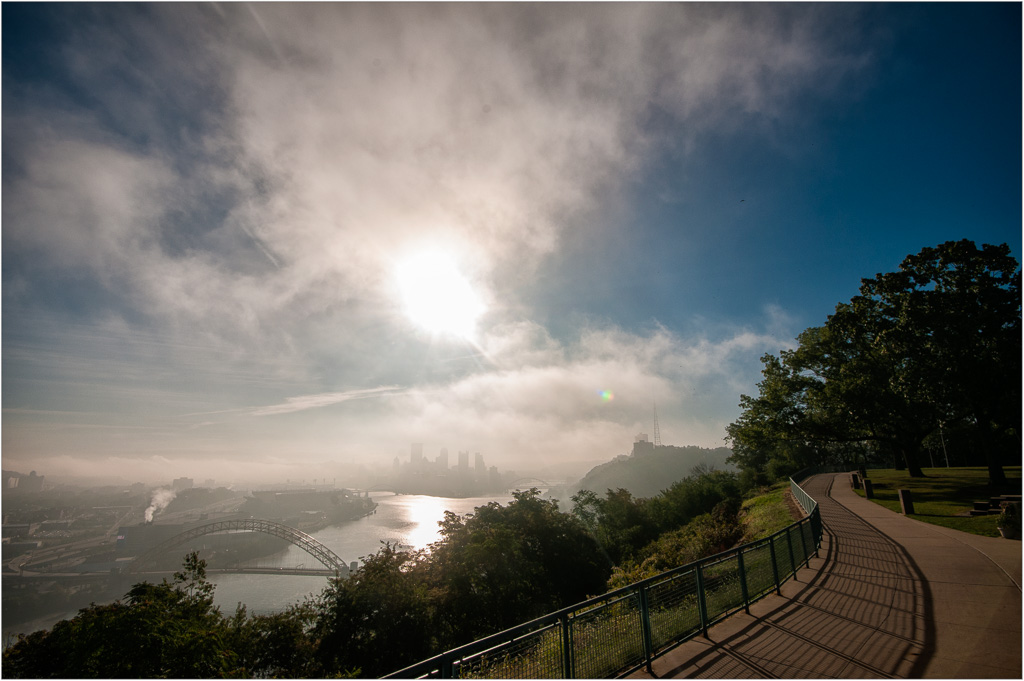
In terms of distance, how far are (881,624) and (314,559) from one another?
117m

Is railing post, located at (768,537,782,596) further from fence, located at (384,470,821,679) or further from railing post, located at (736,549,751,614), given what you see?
railing post, located at (736,549,751,614)

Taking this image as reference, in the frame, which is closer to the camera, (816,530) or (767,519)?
(816,530)

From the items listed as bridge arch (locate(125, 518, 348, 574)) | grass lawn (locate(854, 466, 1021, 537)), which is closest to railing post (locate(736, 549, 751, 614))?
grass lawn (locate(854, 466, 1021, 537))

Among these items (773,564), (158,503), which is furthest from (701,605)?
(158,503)

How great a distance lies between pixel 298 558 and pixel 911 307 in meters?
128

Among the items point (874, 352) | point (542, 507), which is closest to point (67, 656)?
point (542, 507)

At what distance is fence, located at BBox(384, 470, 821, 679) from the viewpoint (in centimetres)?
457

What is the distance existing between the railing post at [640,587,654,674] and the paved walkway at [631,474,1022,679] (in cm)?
18

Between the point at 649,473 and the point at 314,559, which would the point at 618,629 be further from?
the point at 649,473

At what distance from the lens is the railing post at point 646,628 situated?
19.0 ft

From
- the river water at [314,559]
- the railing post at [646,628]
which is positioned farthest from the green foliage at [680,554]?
the river water at [314,559]

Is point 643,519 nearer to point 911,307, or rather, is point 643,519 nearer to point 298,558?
point 911,307

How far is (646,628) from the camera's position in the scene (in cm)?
592

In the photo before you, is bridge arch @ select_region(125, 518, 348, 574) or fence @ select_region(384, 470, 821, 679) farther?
bridge arch @ select_region(125, 518, 348, 574)
